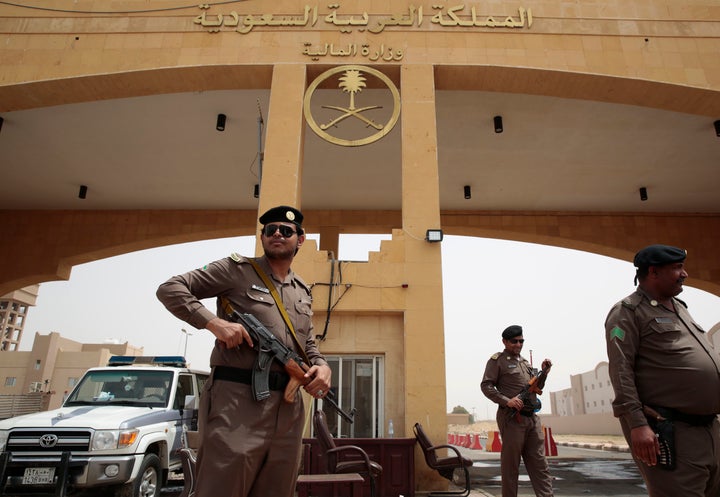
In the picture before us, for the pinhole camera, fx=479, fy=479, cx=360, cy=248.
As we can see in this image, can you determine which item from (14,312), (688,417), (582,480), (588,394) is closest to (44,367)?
(14,312)

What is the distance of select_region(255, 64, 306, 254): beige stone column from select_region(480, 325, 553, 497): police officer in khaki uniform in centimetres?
324

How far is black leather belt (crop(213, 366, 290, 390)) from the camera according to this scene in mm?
2080

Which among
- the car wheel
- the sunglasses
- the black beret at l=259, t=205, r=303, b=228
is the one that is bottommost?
the car wheel

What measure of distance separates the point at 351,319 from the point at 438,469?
6.93 ft

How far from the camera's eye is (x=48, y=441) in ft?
15.5

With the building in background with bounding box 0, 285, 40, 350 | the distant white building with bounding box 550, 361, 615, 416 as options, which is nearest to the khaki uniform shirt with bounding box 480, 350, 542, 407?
the distant white building with bounding box 550, 361, 615, 416

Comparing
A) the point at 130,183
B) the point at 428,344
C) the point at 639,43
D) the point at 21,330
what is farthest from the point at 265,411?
the point at 21,330

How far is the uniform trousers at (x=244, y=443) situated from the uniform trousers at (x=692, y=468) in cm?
171

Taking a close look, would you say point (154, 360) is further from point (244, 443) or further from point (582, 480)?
point (582, 480)

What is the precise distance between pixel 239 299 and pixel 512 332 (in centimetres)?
381

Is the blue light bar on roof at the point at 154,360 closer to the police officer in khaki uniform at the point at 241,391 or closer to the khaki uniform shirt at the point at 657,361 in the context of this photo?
the police officer in khaki uniform at the point at 241,391

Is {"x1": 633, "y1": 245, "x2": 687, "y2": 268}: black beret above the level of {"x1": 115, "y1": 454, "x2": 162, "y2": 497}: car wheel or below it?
above

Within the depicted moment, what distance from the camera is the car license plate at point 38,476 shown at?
4.55m

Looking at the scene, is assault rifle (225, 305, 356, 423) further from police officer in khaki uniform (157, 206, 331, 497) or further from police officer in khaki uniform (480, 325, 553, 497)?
police officer in khaki uniform (480, 325, 553, 497)
